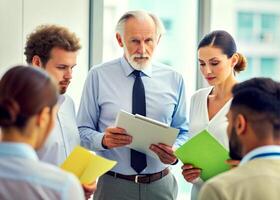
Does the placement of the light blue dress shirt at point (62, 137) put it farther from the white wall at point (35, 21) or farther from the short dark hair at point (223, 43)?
the short dark hair at point (223, 43)

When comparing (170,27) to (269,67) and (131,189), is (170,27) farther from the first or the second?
(131,189)

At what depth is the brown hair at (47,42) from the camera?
238cm

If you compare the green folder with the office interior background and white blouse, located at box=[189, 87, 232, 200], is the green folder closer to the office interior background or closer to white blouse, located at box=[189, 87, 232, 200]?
white blouse, located at box=[189, 87, 232, 200]

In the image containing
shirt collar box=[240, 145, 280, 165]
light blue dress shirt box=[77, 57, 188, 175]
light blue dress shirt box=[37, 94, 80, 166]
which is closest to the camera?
shirt collar box=[240, 145, 280, 165]

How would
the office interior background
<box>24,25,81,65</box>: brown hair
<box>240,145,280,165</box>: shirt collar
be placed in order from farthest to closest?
the office interior background → <box>24,25,81,65</box>: brown hair → <box>240,145,280,165</box>: shirt collar

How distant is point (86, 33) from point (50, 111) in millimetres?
2190

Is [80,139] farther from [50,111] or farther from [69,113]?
[50,111]

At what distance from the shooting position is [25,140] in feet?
4.67

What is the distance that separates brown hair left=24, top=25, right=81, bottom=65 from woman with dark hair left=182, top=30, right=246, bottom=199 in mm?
695

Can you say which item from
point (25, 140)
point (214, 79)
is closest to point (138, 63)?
point (214, 79)

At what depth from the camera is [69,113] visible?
8.30 feet

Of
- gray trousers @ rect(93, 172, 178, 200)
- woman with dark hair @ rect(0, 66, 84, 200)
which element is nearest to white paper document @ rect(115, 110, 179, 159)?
gray trousers @ rect(93, 172, 178, 200)

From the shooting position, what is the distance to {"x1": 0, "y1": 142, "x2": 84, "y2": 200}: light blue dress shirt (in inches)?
54.6

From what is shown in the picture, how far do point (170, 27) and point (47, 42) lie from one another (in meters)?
1.84
